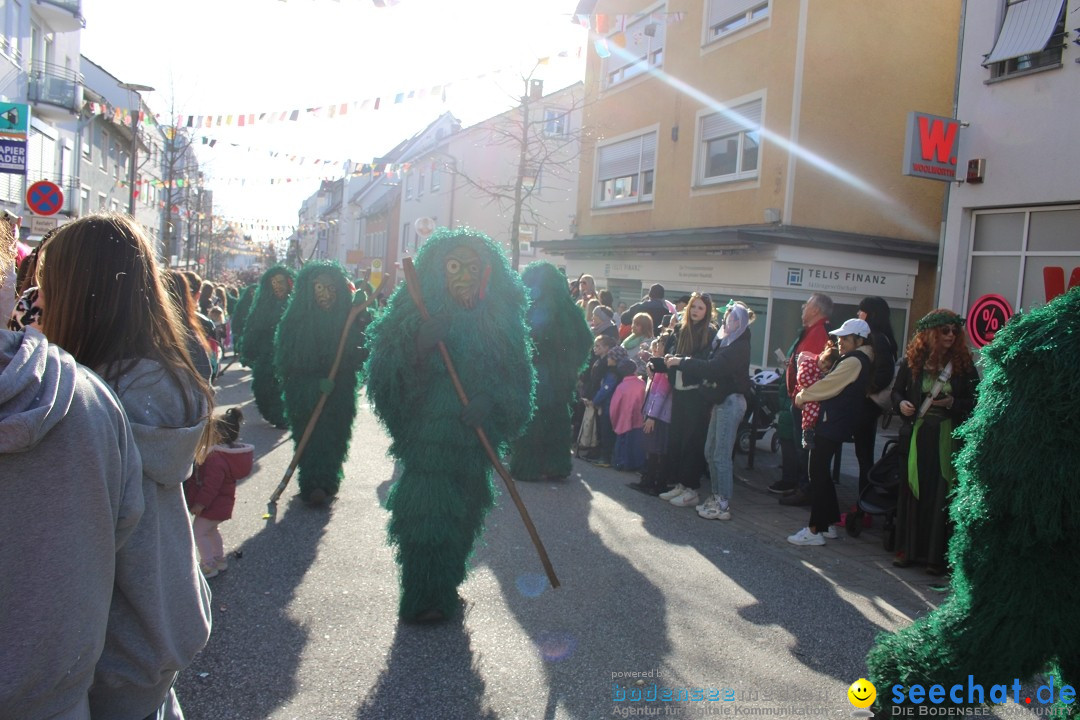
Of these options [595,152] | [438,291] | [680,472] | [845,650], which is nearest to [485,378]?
[438,291]

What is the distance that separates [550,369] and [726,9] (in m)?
11.3

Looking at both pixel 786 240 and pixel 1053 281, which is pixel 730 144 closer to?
pixel 786 240

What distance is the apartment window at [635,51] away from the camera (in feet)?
59.9

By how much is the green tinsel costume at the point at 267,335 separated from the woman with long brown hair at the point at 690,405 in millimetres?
5168

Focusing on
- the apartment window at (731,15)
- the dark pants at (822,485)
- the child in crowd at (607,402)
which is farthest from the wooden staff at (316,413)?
the apartment window at (731,15)

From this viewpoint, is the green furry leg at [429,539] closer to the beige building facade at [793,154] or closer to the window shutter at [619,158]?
the beige building facade at [793,154]

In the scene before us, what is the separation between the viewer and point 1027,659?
2623mm

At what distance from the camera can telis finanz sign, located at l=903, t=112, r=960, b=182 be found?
1052 centimetres

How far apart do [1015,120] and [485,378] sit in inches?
367

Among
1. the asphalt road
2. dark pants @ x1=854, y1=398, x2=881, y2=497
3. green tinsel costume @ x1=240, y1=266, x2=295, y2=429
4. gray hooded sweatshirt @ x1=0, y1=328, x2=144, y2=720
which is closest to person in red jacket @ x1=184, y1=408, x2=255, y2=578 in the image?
the asphalt road

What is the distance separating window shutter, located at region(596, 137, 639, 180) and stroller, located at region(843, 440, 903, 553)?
13.1 m

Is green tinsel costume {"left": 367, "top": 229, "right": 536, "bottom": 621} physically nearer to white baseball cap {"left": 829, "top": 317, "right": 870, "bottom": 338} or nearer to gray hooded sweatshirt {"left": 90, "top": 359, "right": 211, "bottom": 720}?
gray hooded sweatshirt {"left": 90, "top": 359, "right": 211, "bottom": 720}

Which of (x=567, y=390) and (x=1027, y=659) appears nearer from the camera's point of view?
(x=1027, y=659)

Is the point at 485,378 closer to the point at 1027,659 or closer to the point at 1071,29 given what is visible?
the point at 1027,659
